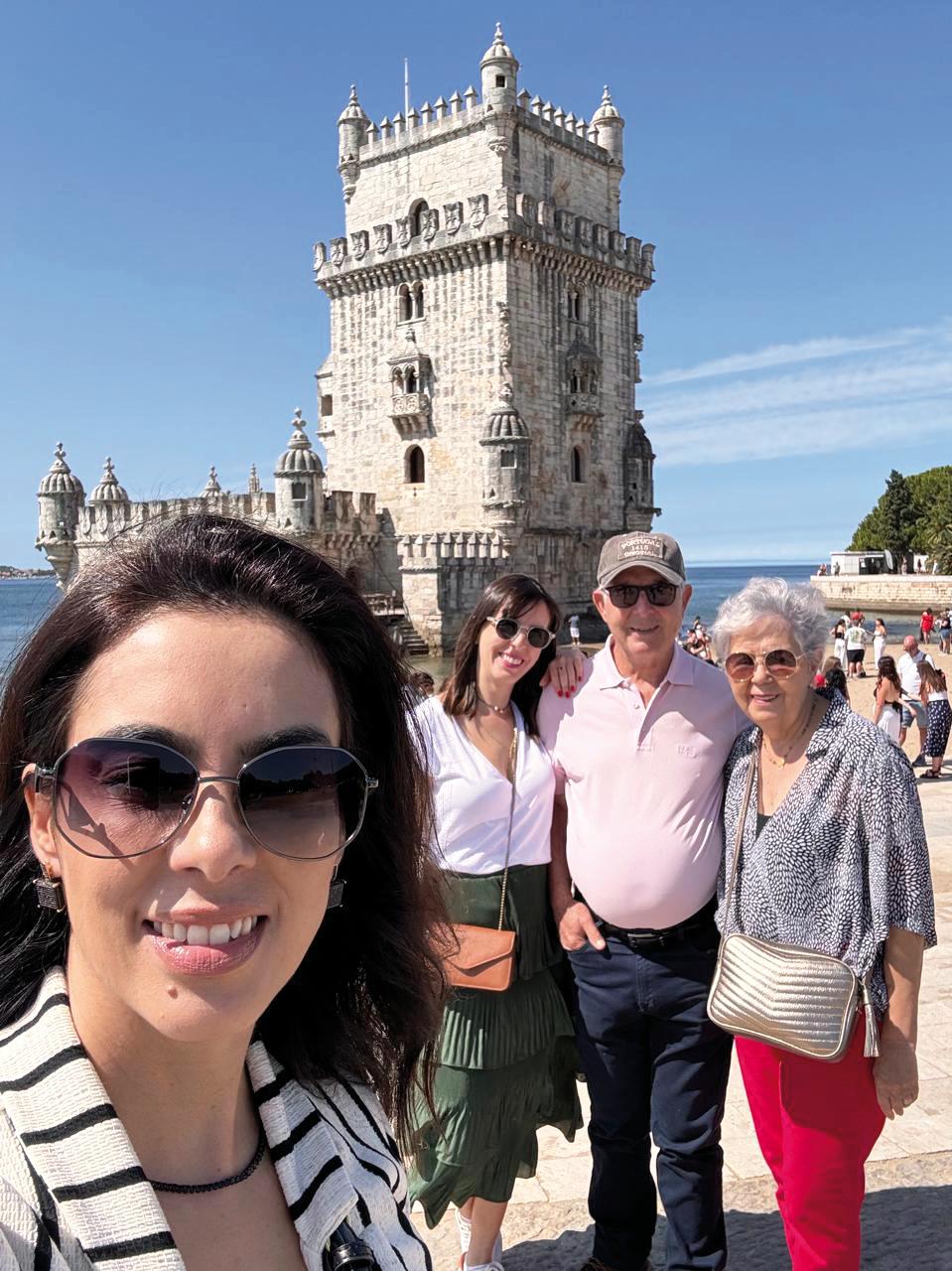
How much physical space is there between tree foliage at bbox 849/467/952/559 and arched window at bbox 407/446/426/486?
46.3 metres

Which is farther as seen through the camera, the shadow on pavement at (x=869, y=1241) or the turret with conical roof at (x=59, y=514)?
the turret with conical roof at (x=59, y=514)

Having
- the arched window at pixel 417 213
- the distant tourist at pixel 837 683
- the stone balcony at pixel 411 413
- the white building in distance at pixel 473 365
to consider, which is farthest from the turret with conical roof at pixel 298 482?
the distant tourist at pixel 837 683

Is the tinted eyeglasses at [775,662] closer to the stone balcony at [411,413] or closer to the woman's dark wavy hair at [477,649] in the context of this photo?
the woman's dark wavy hair at [477,649]

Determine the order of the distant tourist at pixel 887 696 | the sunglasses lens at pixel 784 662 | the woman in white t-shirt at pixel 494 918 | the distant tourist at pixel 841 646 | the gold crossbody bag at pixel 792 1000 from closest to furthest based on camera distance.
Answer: the gold crossbody bag at pixel 792 1000 → the sunglasses lens at pixel 784 662 → the woman in white t-shirt at pixel 494 918 → the distant tourist at pixel 887 696 → the distant tourist at pixel 841 646

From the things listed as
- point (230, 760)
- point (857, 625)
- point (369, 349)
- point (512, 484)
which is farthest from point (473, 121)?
point (230, 760)

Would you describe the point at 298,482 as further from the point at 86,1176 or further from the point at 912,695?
the point at 86,1176

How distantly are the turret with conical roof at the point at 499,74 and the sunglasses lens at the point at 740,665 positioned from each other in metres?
27.8

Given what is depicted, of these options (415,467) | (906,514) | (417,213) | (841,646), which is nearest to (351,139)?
(417,213)

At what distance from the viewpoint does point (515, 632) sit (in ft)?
11.1

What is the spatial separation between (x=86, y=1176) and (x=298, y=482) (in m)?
27.0

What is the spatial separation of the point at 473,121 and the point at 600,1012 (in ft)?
94.7

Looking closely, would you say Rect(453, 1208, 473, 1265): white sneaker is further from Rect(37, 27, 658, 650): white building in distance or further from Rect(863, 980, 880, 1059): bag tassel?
Rect(37, 27, 658, 650): white building in distance

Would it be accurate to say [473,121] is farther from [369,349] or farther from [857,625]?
[857,625]

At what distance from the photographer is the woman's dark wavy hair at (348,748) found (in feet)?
4.37
